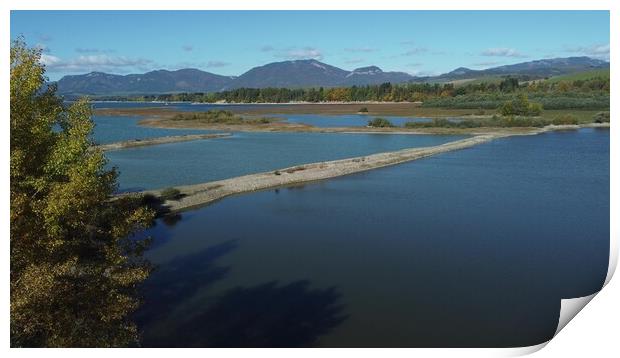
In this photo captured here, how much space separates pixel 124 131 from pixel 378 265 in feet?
95.8

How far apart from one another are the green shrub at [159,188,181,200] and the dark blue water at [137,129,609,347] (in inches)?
49.9

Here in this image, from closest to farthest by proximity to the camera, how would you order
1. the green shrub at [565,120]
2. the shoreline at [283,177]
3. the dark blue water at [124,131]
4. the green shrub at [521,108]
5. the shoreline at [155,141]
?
the shoreline at [283,177] → the shoreline at [155,141] → the dark blue water at [124,131] → the green shrub at [565,120] → the green shrub at [521,108]

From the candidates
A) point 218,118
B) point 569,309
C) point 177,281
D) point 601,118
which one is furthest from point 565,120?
point 177,281

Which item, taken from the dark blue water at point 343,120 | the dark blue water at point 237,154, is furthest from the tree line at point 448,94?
the dark blue water at point 237,154

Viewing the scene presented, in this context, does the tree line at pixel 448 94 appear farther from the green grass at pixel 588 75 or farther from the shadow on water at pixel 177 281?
the shadow on water at pixel 177 281

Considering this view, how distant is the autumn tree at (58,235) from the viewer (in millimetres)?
5465

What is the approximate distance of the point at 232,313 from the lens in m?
9.25

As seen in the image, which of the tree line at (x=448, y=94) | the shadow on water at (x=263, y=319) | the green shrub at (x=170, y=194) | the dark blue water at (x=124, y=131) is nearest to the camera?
the shadow on water at (x=263, y=319)

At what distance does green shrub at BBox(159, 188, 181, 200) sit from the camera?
17078 mm

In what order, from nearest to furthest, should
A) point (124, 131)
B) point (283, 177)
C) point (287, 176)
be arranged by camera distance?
1. point (283, 177)
2. point (287, 176)
3. point (124, 131)

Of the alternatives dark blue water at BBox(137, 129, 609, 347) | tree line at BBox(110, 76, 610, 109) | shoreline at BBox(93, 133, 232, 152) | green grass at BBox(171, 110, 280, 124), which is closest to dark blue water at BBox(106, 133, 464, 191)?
shoreline at BBox(93, 133, 232, 152)

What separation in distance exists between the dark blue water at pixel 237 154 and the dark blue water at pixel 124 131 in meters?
3.26

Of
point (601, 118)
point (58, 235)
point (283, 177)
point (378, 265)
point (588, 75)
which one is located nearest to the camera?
point (58, 235)

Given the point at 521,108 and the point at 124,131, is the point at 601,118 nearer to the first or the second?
the point at 521,108
